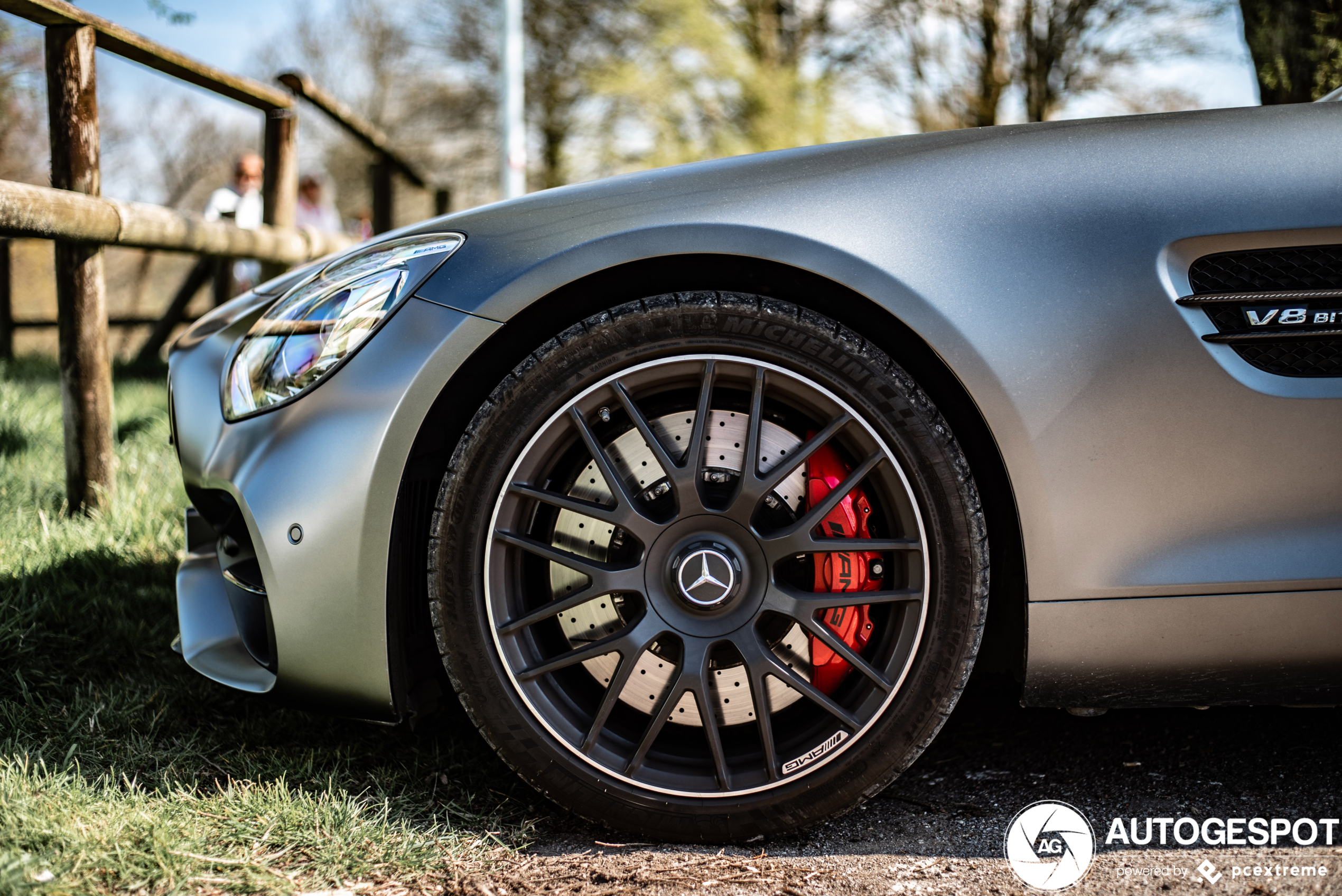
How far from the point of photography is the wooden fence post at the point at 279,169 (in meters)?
4.09

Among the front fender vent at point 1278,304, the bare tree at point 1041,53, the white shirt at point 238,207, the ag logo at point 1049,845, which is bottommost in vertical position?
the ag logo at point 1049,845

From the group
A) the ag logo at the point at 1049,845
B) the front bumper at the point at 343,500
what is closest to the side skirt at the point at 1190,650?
the ag logo at the point at 1049,845

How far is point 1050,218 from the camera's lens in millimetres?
1425

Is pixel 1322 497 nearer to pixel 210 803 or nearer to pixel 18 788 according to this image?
pixel 210 803

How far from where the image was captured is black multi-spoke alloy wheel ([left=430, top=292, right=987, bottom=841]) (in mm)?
1441

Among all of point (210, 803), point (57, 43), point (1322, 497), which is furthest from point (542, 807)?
point (57, 43)

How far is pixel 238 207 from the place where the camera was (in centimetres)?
647

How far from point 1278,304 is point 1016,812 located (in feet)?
3.12

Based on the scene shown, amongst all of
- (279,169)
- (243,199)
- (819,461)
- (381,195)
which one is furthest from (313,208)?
(819,461)

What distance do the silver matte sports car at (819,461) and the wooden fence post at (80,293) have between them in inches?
59.3

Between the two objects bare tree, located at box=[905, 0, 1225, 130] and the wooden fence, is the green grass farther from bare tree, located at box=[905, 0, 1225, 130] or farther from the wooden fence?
bare tree, located at box=[905, 0, 1225, 130]

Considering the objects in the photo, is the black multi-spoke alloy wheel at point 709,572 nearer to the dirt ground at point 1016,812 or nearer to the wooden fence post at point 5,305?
the dirt ground at point 1016,812

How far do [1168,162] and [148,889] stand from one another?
76.1 inches

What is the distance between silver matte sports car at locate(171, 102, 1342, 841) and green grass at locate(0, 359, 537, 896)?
181 mm
